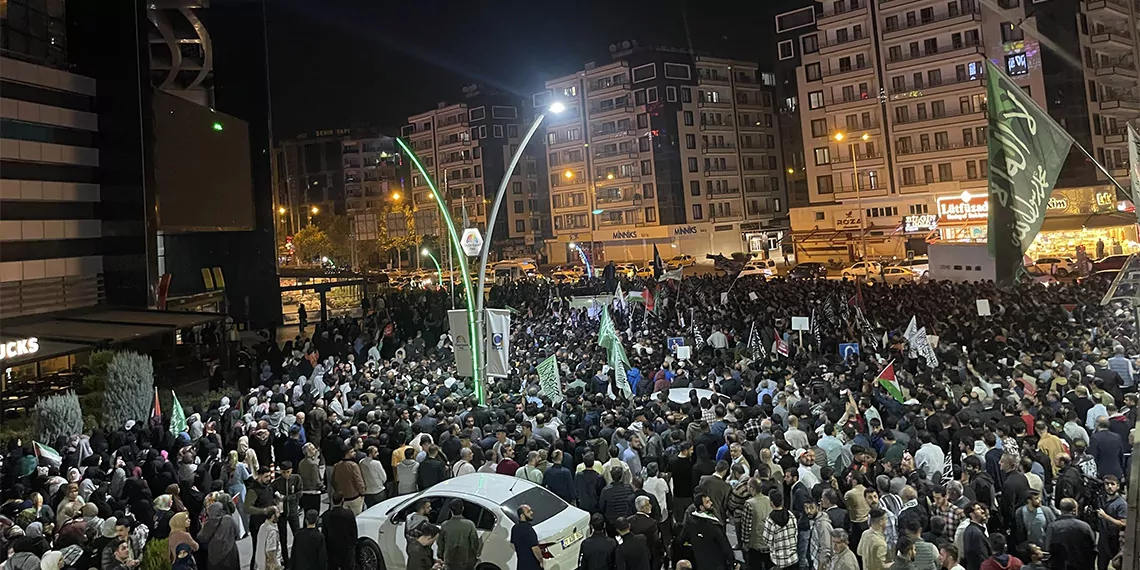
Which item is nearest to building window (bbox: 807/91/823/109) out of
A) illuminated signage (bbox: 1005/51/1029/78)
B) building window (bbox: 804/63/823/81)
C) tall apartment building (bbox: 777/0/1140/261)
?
tall apartment building (bbox: 777/0/1140/261)

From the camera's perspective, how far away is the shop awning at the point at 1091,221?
39.5m

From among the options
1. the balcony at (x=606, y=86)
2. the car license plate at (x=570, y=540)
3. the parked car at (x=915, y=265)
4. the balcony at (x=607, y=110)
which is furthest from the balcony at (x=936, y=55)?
the car license plate at (x=570, y=540)

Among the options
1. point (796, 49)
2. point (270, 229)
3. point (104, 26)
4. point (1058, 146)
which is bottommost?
point (1058, 146)

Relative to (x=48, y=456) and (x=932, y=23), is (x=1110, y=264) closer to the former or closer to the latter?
(x=932, y=23)

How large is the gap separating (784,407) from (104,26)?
23798 mm

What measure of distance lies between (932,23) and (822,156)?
468 inches

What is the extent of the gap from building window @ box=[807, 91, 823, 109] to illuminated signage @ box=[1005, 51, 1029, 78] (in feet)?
41.6

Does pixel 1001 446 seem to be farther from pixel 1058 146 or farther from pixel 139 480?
pixel 139 480

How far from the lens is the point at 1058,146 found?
9.51 meters

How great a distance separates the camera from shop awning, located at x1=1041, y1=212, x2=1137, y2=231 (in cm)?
3947

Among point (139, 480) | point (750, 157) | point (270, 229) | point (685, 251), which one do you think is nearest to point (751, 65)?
point (750, 157)

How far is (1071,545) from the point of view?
668 cm

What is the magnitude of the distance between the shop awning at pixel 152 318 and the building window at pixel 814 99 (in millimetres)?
48196

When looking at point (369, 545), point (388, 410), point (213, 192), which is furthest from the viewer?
point (213, 192)
